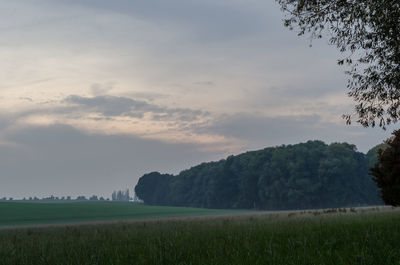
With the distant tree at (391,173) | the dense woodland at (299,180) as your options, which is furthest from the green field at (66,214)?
the distant tree at (391,173)

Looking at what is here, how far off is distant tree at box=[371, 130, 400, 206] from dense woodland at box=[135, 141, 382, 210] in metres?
78.4

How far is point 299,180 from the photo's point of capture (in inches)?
4195

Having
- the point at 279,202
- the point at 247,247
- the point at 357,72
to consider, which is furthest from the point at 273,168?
the point at 247,247

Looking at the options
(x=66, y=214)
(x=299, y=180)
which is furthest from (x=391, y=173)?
(x=299, y=180)

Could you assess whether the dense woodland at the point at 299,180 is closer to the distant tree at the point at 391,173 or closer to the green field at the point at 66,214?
the green field at the point at 66,214

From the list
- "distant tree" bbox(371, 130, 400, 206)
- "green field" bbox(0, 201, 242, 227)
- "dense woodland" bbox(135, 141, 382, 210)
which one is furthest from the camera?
"dense woodland" bbox(135, 141, 382, 210)

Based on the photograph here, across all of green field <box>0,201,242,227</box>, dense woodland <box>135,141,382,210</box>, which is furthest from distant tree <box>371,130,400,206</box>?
dense woodland <box>135,141,382,210</box>

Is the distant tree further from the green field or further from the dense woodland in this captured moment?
the dense woodland

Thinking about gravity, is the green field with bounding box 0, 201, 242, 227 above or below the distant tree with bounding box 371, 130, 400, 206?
below

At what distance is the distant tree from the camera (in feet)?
88.3

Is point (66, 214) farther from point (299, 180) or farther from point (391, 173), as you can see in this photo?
point (391, 173)

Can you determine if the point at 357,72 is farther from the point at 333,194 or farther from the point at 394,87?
the point at 333,194

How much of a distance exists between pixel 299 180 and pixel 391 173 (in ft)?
267

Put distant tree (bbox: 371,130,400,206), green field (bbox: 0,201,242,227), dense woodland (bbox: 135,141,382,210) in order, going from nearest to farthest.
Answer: distant tree (bbox: 371,130,400,206) → green field (bbox: 0,201,242,227) → dense woodland (bbox: 135,141,382,210)
